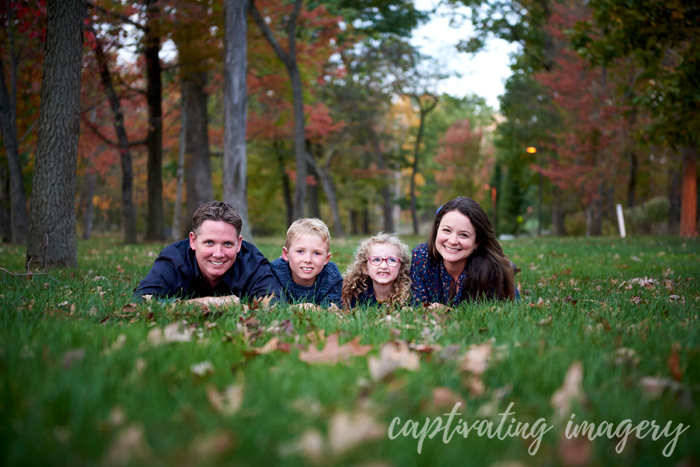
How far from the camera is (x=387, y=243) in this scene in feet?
15.4

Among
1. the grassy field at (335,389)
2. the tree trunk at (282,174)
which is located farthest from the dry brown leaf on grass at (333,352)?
the tree trunk at (282,174)

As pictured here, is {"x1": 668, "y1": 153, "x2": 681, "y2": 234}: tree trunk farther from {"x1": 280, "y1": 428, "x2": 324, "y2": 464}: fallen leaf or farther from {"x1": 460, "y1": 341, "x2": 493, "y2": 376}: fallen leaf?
{"x1": 280, "y1": 428, "x2": 324, "y2": 464}: fallen leaf

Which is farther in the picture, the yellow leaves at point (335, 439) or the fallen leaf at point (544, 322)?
the fallen leaf at point (544, 322)

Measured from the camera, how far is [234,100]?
32.7ft

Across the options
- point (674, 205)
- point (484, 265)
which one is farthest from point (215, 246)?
point (674, 205)

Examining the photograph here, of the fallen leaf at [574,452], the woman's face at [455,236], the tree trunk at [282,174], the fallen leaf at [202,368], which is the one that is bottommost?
the fallen leaf at [574,452]

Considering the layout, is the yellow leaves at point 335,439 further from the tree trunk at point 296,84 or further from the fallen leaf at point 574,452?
the tree trunk at point 296,84

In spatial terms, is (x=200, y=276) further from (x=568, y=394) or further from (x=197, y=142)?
(x=197, y=142)

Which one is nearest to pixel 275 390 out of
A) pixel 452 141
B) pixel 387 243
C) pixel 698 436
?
pixel 698 436

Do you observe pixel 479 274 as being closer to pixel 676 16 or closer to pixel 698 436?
pixel 698 436

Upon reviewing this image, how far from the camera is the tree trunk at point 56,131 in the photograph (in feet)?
18.7

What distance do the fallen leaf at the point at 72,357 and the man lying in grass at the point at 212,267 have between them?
172 cm

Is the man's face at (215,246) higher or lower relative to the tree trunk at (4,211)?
lower

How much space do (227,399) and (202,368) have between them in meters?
0.35
